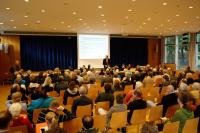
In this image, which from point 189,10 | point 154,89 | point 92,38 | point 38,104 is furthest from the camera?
point 92,38

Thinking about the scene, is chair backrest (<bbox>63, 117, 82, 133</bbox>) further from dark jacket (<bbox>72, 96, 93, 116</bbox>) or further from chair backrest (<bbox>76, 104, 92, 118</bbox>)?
dark jacket (<bbox>72, 96, 93, 116</bbox>)

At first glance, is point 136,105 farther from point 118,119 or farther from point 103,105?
point 103,105

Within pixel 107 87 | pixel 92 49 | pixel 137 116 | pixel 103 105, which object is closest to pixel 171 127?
pixel 137 116

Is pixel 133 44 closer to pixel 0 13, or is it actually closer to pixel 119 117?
pixel 0 13

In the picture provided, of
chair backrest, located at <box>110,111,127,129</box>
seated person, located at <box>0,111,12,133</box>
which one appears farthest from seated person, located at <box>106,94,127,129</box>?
seated person, located at <box>0,111,12,133</box>

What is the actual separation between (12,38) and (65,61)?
4.86 metres

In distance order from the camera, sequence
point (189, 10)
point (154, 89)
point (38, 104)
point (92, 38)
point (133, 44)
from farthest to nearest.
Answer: point (133, 44)
point (92, 38)
point (189, 10)
point (154, 89)
point (38, 104)

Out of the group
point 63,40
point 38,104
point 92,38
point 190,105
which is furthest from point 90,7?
point 63,40

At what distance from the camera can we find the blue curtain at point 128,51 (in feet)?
79.5

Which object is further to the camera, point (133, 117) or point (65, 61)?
point (65, 61)

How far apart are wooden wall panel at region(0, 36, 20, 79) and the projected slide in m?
4.83

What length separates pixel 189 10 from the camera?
10.2 meters

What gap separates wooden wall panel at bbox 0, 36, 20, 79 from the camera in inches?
726

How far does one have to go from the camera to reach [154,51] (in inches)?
994
